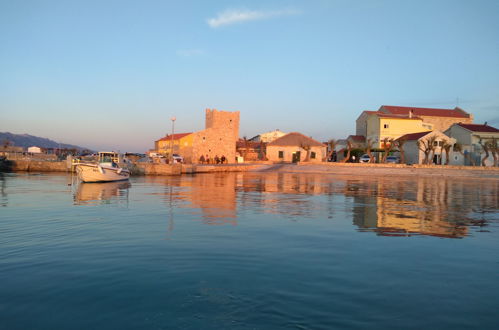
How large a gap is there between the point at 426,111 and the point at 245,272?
238 feet

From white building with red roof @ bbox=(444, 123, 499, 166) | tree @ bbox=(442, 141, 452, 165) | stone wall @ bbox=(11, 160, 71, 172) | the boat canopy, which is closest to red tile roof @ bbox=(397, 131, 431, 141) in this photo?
tree @ bbox=(442, 141, 452, 165)

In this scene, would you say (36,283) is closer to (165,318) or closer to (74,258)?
(74,258)

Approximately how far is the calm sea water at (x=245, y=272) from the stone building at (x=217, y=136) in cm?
4506

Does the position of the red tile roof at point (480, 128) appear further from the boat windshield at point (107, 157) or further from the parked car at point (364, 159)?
the boat windshield at point (107, 157)

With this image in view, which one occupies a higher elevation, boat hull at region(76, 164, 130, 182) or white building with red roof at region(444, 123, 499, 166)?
white building with red roof at region(444, 123, 499, 166)

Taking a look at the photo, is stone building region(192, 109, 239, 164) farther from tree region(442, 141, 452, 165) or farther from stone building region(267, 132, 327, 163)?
tree region(442, 141, 452, 165)

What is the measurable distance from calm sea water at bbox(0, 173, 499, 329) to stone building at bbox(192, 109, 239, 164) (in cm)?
4506

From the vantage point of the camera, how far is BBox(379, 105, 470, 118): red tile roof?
67812 mm

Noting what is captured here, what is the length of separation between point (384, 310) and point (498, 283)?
2.46m

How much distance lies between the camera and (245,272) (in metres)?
6.15

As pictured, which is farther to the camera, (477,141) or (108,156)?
(477,141)

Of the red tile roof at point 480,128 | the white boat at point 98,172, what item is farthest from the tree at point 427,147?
the white boat at point 98,172

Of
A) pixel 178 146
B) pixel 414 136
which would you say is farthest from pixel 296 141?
pixel 178 146

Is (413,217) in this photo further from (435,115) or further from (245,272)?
(435,115)
